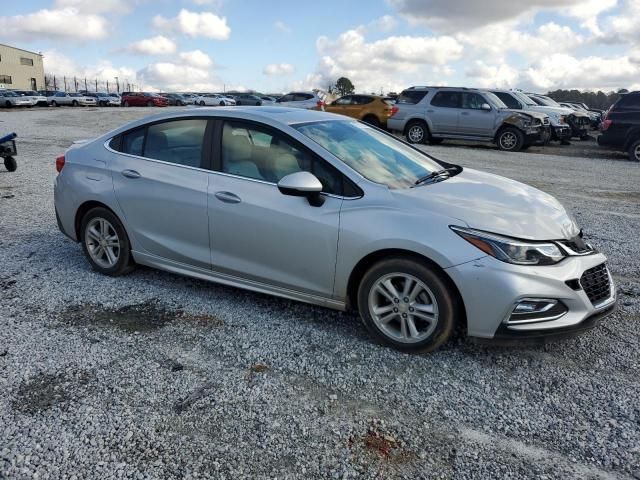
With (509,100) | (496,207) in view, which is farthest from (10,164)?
(509,100)

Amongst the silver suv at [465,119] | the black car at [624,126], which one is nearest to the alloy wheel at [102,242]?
the silver suv at [465,119]

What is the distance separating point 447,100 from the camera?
1684cm

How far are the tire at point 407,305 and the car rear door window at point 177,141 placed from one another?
5.78ft

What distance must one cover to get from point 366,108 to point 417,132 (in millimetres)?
3564

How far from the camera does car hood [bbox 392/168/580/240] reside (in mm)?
3350

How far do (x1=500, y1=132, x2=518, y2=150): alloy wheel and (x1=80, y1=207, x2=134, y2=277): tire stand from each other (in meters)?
14.0

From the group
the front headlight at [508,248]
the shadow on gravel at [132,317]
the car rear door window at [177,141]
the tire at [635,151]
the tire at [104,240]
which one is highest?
the car rear door window at [177,141]

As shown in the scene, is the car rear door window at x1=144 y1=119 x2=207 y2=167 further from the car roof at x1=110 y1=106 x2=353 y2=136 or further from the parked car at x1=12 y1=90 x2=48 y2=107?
the parked car at x1=12 y1=90 x2=48 y2=107

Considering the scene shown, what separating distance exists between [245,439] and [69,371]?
134cm

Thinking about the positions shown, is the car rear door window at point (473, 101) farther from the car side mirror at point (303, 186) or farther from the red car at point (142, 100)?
the red car at point (142, 100)

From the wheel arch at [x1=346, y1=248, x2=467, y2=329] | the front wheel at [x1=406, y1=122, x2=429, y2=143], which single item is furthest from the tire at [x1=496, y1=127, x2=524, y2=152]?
the wheel arch at [x1=346, y1=248, x2=467, y2=329]

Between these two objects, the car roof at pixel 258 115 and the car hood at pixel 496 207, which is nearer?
the car hood at pixel 496 207

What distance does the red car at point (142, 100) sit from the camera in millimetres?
Answer: 47562

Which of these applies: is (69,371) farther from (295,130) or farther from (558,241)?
(558,241)
